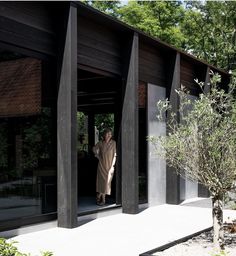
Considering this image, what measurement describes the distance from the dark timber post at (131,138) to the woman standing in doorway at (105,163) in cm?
50


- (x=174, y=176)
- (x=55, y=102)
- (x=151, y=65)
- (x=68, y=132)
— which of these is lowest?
(x=174, y=176)

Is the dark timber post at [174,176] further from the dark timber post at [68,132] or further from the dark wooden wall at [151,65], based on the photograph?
the dark timber post at [68,132]

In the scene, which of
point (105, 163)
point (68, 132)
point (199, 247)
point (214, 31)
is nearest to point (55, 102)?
point (68, 132)

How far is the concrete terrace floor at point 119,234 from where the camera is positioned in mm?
6446

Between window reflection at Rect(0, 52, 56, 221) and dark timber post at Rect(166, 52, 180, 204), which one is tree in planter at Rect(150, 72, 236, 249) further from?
dark timber post at Rect(166, 52, 180, 204)

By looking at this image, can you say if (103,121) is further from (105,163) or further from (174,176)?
(174,176)

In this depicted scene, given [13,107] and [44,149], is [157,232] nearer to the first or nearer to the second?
[44,149]

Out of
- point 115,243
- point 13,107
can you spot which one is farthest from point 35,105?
point 115,243

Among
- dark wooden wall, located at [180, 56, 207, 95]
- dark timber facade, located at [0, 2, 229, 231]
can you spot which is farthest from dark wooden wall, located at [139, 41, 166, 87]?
dark wooden wall, located at [180, 56, 207, 95]

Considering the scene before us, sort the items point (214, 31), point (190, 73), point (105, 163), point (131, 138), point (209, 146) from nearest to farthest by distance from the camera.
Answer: point (209, 146) < point (131, 138) < point (105, 163) < point (190, 73) < point (214, 31)

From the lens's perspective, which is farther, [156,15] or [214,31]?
[156,15]

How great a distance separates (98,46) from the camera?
31.2 ft

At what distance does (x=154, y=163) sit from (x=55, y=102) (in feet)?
13.5

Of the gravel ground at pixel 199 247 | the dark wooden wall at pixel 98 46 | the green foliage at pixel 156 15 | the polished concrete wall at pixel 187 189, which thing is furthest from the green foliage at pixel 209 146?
the green foliage at pixel 156 15
